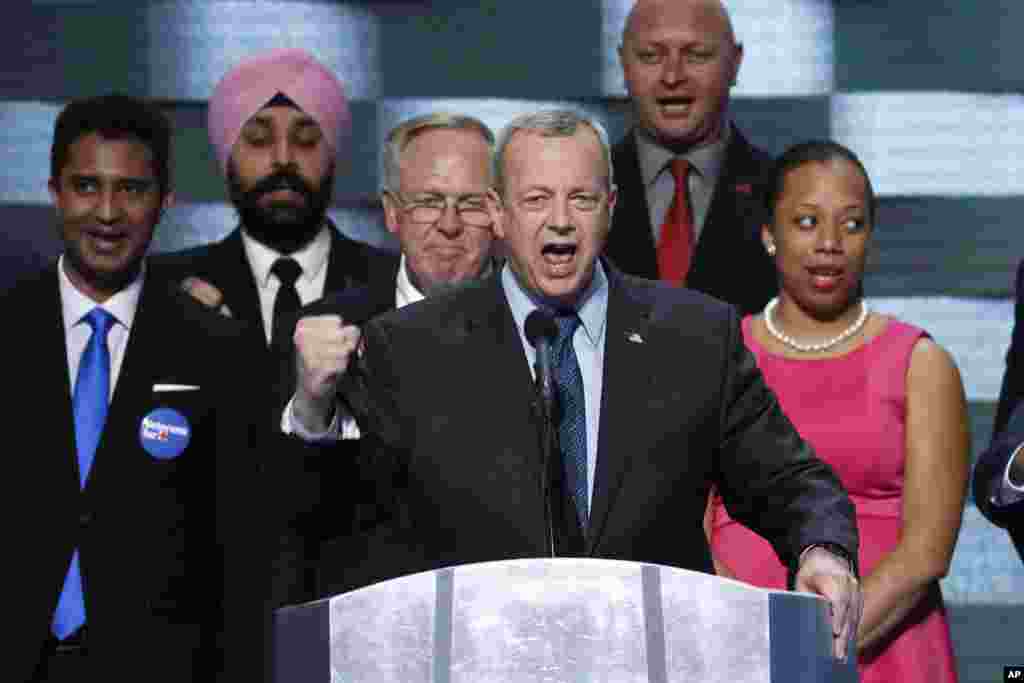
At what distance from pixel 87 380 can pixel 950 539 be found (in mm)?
1420

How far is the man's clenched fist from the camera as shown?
2.15 m

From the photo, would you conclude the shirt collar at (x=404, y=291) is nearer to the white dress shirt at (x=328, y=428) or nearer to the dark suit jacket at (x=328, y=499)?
the dark suit jacket at (x=328, y=499)

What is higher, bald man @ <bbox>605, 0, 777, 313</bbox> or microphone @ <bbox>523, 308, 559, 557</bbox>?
bald man @ <bbox>605, 0, 777, 313</bbox>

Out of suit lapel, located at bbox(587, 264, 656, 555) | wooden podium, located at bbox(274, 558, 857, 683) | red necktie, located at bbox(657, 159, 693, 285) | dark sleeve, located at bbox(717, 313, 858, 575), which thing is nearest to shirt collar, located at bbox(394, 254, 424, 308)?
red necktie, located at bbox(657, 159, 693, 285)

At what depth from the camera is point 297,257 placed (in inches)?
143

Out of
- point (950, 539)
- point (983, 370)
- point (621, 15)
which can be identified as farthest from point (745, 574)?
point (621, 15)

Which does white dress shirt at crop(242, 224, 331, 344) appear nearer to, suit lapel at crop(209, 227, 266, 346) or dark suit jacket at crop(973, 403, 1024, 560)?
suit lapel at crop(209, 227, 266, 346)

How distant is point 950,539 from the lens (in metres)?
3.06

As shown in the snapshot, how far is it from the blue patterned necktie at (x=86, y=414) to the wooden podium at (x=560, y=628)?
1220 mm

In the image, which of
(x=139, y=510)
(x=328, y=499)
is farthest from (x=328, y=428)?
(x=139, y=510)

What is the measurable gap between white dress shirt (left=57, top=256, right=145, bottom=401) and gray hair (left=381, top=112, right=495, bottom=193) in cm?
50

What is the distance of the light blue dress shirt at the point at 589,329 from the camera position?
2383 mm

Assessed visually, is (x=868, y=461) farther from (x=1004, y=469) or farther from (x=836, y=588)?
(x=836, y=588)

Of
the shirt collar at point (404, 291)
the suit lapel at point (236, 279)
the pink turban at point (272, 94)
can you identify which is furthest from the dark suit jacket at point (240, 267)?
Result: the shirt collar at point (404, 291)
